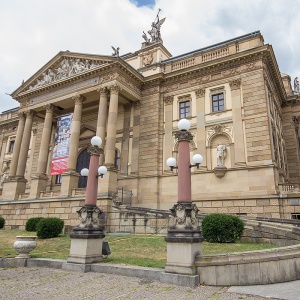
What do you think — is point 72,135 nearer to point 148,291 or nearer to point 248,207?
point 248,207

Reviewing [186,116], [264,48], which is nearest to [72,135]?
[186,116]

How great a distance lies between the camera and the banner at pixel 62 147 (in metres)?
27.6

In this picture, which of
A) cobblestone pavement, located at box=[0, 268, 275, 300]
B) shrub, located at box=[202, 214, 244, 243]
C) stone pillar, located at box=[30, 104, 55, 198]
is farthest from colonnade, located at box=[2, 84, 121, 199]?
cobblestone pavement, located at box=[0, 268, 275, 300]

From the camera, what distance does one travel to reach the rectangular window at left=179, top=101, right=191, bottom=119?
28.0 meters

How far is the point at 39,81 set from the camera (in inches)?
1307

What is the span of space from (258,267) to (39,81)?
3188 cm

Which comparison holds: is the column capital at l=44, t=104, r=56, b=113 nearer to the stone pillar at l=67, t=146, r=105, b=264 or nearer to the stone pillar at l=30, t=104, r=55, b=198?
the stone pillar at l=30, t=104, r=55, b=198

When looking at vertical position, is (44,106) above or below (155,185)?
above

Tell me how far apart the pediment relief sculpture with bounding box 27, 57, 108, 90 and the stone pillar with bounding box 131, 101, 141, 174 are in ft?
19.2

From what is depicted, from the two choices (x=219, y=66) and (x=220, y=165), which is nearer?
(x=220, y=165)

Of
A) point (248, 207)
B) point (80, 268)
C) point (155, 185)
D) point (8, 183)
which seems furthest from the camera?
point (8, 183)

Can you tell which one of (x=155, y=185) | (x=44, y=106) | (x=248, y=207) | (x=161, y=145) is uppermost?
(x=44, y=106)

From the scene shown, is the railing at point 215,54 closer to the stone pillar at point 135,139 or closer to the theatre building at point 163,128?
the theatre building at point 163,128

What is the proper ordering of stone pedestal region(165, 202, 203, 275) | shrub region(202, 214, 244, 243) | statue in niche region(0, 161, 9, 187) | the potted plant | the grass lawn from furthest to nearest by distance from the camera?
statue in niche region(0, 161, 9, 187), shrub region(202, 214, 244, 243), the potted plant, the grass lawn, stone pedestal region(165, 202, 203, 275)
